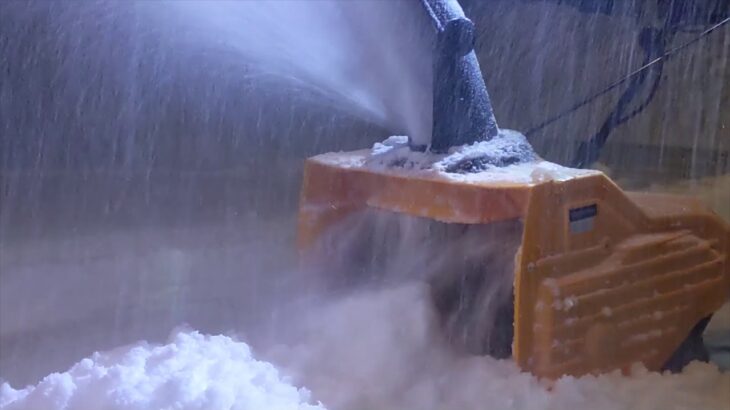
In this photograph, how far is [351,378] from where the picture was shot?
1988 millimetres

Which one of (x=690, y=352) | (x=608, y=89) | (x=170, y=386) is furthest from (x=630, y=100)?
(x=170, y=386)

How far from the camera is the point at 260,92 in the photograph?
4598 mm

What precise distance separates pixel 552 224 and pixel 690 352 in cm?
76

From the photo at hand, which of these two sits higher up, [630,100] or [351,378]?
[630,100]

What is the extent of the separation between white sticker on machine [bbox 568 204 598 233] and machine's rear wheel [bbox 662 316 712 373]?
→ 0.54 meters

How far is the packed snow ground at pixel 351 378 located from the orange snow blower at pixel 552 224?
0.28 feet

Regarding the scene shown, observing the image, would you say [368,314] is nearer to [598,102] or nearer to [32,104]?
[598,102]

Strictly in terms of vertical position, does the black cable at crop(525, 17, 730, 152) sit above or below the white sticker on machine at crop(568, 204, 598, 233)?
above

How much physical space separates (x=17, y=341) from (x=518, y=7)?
10.3ft

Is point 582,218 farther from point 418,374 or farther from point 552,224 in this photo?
point 418,374

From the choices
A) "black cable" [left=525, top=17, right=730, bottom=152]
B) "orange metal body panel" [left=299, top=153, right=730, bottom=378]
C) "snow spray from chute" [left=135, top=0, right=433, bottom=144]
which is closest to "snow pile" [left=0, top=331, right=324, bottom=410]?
"orange metal body panel" [left=299, top=153, right=730, bottom=378]

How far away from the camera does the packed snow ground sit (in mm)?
1460

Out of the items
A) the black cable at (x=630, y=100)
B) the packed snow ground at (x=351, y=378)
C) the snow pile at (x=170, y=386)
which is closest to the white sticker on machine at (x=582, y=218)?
the packed snow ground at (x=351, y=378)

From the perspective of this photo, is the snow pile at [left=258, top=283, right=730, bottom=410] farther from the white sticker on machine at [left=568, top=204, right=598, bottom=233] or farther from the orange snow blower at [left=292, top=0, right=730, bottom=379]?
the white sticker on machine at [left=568, top=204, right=598, bottom=233]
